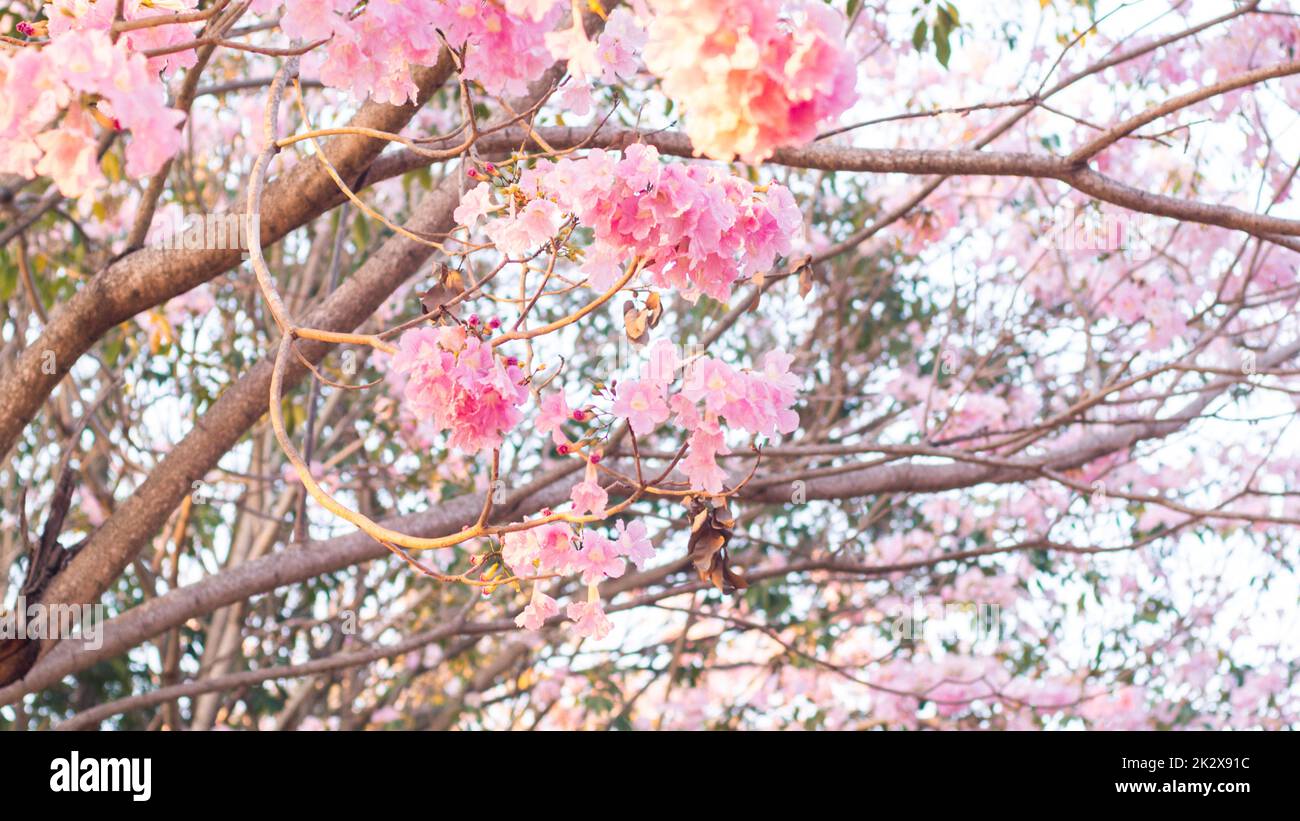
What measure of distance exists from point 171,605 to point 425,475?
1.76 m

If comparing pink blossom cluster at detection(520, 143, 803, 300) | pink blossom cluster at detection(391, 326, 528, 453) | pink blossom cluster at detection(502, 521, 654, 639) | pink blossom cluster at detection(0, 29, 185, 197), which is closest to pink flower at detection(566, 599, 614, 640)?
pink blossom cluster at detection(502, 521, 654, 639)

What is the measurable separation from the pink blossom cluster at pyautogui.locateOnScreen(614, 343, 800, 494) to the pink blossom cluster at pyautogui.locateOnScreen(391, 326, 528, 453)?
0.49ft

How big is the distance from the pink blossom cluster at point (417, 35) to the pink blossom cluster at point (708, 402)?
0.39 meters

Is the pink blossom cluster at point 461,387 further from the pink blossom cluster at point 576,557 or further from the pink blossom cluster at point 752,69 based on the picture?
the pink blossom cluster at point 752,69

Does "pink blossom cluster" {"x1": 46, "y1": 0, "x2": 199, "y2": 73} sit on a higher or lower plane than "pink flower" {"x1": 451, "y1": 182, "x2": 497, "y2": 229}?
higher

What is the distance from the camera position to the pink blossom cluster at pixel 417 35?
4.68 feet

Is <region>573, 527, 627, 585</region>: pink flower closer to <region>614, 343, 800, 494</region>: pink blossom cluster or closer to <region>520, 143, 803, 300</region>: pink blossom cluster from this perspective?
<region>614, 343, 800, 494</region>: pink blossom cluster

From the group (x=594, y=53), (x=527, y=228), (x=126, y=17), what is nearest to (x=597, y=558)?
(x=527, y=228)

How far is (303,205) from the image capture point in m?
2.22

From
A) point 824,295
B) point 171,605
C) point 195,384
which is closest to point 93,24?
point 171,605

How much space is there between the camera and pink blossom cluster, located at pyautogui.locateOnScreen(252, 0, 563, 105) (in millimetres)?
1428

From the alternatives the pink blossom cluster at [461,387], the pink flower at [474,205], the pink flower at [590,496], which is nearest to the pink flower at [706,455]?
the pink flower at [590,496]

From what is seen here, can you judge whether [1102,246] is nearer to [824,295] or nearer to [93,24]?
[824,295]

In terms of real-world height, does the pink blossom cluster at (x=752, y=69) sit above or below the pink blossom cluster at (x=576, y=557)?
above
